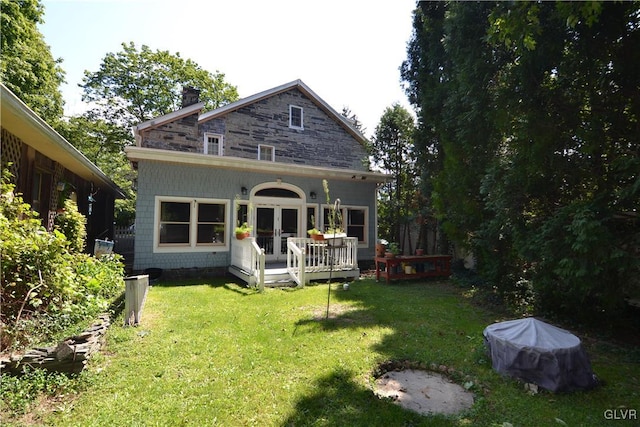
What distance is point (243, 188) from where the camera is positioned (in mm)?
9312

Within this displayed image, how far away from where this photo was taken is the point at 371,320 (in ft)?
16.9

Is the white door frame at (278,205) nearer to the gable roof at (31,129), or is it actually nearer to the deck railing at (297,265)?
the deck railing at (297,265)

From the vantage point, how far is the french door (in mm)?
9727

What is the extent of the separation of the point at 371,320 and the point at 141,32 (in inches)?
335

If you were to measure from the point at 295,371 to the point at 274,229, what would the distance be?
6803 mm

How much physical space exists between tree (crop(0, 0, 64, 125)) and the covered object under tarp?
51.4ft

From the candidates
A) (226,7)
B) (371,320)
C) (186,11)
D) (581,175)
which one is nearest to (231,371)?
(371,320)

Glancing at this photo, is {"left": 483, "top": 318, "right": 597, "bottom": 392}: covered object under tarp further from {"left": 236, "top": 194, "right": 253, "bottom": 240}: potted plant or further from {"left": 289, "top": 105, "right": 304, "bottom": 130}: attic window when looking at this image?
{"left": 289, "top": 105, "right": 304, "bottom": 130}: attic window

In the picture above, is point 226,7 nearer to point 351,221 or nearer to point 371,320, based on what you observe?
point 371,320

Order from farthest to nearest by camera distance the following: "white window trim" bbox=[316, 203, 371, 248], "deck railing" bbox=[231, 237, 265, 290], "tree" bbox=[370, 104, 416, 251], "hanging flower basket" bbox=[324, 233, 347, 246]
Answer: "tree" bbox=[370, 104, 416, 251] → "white window trim" bbox=[316, 203, 371, 248] → "deck railing" bbox=[231, 237, 265, 290] → "hanging flower basket" bbox=[324, 233, 347, 246]

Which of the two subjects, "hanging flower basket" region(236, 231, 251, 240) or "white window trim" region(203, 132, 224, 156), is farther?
"white window trim" region(203, 132, 224, 156)

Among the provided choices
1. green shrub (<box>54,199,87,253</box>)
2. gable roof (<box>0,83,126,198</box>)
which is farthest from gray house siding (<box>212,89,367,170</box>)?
green shrub (<box>54,199,87,253</box>)

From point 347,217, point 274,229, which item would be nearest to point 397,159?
point 347,217

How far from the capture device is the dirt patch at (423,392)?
9.10 feet
